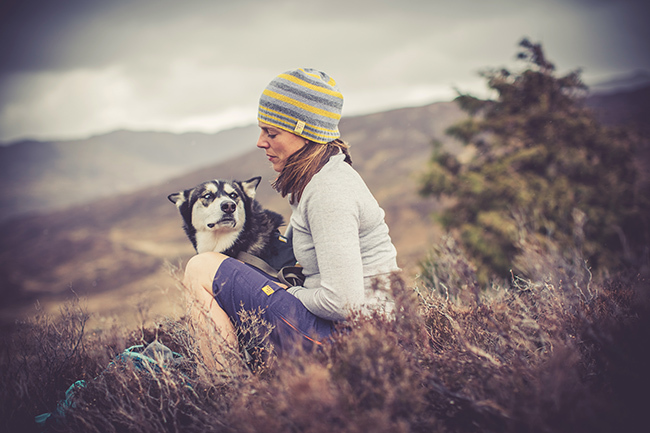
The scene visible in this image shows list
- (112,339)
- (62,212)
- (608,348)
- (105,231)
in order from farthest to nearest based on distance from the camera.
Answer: (62,212) → (105,231) → (112,339) → (608,348)

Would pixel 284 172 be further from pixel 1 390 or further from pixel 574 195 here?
pixel 574 195

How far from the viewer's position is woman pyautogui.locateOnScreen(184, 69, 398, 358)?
5.66ft

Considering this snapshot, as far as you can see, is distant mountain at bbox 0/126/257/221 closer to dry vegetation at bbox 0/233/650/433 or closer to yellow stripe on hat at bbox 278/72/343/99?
dry vegetation at bbox 0/233/650/433

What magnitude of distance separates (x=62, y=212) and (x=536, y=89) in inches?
2271

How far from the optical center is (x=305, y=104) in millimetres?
2092

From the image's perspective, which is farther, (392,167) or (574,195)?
(392,167)

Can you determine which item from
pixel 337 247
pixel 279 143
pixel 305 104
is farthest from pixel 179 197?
pixel 337 247

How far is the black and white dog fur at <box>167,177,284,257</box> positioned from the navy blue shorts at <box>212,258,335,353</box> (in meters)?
0.90

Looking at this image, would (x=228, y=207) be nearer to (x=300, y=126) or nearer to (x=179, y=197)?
(x=179, y=197)


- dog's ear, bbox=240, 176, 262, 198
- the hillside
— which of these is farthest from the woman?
the hillside

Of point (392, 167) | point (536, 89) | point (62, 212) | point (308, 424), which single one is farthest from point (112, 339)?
point (62, 212)

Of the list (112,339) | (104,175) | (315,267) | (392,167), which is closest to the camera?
(315,267)

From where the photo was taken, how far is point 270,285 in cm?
205

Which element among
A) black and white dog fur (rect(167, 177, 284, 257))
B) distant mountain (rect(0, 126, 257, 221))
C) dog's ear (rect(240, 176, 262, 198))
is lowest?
black and white dog fur (rect(167, 177, 284, 257))
